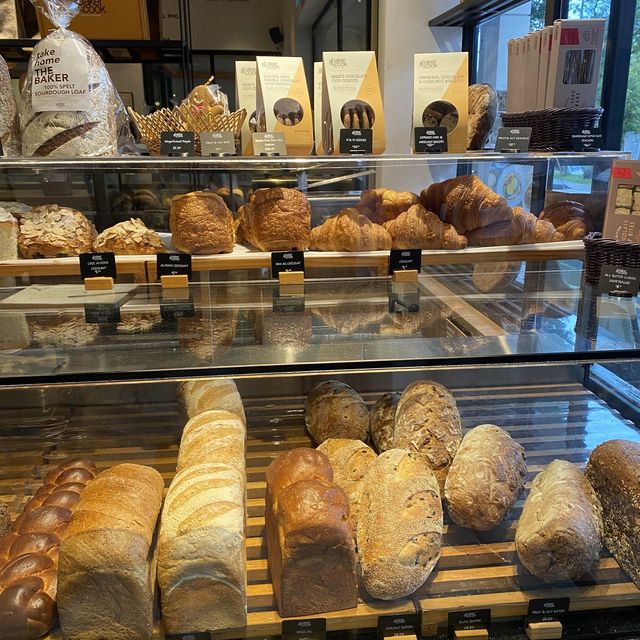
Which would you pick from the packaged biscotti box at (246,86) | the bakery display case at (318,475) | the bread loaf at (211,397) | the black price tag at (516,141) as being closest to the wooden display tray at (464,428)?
the bakery display case at (318,475)

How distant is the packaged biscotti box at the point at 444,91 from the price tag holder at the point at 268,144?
500mm

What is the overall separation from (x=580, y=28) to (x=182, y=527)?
2.03m

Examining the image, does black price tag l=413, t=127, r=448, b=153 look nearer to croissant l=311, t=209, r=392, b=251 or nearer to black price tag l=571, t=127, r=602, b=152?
croissant l=311, t=209, r=392, b=251

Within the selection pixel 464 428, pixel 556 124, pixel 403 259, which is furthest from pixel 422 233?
pixel 464 428

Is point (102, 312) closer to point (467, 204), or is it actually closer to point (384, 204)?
point (384, 204)

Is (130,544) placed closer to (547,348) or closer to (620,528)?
(547,348)

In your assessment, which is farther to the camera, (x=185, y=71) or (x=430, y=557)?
(x=185, y=71)

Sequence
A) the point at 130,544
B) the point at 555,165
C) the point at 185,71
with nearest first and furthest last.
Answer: the point at 130,544, the point at 555,165, the point at 185,71

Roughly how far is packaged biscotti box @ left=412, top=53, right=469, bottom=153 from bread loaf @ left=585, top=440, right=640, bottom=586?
1.22 metres

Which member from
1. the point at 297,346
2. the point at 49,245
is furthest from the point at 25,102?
the point at 297,346

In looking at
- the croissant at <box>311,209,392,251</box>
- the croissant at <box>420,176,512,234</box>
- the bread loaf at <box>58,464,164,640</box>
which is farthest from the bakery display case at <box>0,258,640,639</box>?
the croissant at <box>420,176,512,234</box>

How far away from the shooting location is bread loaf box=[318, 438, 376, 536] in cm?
151

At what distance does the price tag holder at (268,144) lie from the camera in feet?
6.81

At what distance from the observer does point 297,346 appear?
1417 millimetres
